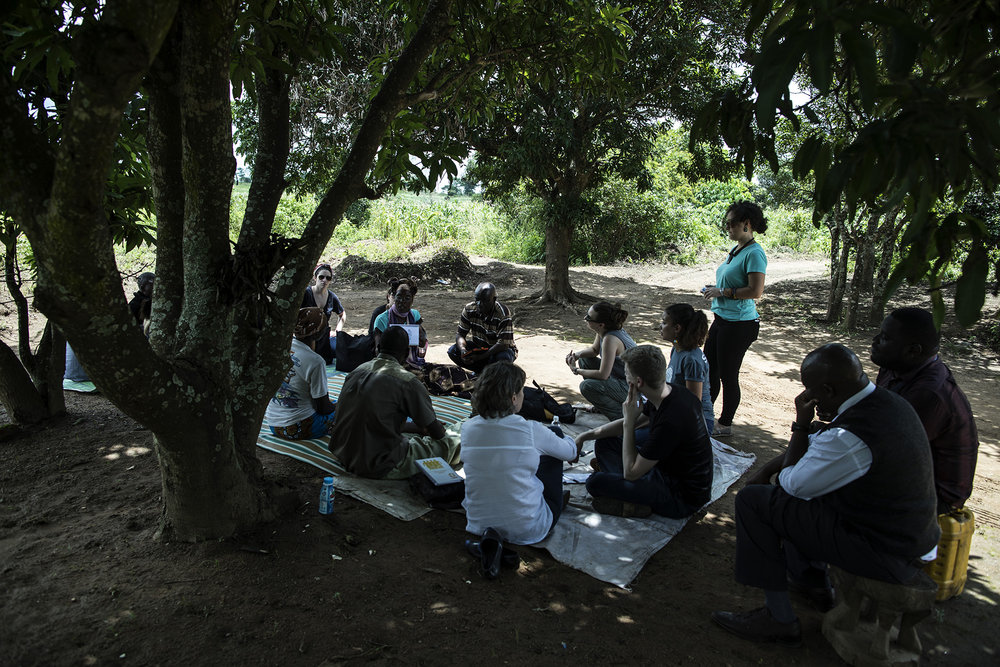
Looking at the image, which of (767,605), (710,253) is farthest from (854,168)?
(710,253)

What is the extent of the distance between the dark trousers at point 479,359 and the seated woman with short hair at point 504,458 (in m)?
2.93

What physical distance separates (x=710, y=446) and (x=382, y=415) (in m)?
2.00

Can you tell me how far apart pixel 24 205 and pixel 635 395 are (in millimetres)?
2906

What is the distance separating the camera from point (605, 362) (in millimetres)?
5062

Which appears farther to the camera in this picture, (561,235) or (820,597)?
(561,235)

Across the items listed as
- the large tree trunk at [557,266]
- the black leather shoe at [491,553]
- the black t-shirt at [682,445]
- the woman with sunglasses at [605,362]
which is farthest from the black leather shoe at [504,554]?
the large tree trunk at [557,266]

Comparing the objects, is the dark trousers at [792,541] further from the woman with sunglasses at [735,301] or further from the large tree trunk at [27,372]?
the large tree trunk at [27,372]

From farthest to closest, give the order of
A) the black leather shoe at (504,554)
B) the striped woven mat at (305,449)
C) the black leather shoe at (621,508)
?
the striped woven mat at (305,449) < the black leather shoe at (621,508) < the black leather shoe at (504,554)

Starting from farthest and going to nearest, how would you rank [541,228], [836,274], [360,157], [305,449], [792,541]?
[541,228], [836,274], [305,449], [360,157], [792,541]

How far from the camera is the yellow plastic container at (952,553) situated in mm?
2840

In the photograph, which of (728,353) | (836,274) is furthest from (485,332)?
(836,274)

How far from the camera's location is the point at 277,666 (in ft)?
7.59

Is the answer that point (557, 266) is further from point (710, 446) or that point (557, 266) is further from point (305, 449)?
point (710, 446)

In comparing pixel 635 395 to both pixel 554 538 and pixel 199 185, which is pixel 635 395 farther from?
pixel 199 185
